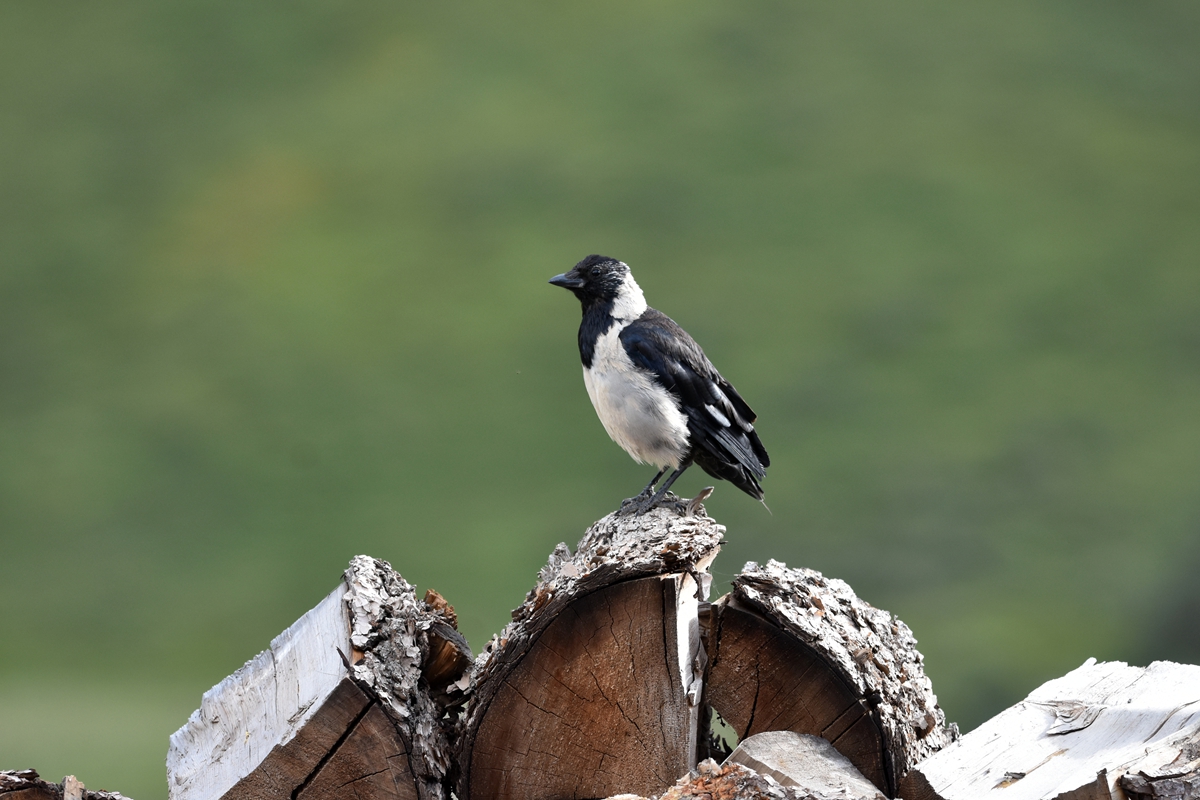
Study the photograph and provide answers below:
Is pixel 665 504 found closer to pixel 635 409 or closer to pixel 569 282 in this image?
pixel 635 409

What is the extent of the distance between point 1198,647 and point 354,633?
488cm

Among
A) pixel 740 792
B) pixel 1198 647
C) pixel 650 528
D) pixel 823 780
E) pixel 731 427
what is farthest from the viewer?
pixel 1198 647

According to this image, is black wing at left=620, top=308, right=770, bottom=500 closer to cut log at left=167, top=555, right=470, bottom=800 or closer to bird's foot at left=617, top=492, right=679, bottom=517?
bird's foot at left=617, top=492, right=679, bottom=517

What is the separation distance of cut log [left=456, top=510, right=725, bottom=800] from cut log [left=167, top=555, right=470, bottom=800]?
0.14m

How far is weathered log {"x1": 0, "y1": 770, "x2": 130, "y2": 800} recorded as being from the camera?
2316 millimetres

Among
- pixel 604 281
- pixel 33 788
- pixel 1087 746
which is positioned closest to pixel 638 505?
pixel 604 281

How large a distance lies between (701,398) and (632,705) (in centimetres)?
111

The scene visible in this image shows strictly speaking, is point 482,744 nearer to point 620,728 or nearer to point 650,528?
point 620,728

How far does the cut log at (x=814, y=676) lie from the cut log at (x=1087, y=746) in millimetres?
216

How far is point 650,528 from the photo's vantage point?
2785 mm

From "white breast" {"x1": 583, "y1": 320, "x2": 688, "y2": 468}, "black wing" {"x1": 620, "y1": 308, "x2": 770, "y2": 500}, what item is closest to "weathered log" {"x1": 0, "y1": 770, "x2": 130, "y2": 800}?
"white breast" {"x1": 583, "y1": 320, "x2": 688, "y2": 468}

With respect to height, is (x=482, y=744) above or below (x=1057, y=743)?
above

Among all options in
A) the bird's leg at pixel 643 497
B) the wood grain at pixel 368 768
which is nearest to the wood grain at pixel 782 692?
the wood grain at pixel 368 768

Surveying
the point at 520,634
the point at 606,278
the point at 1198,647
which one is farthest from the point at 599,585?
the point at 1198,647
